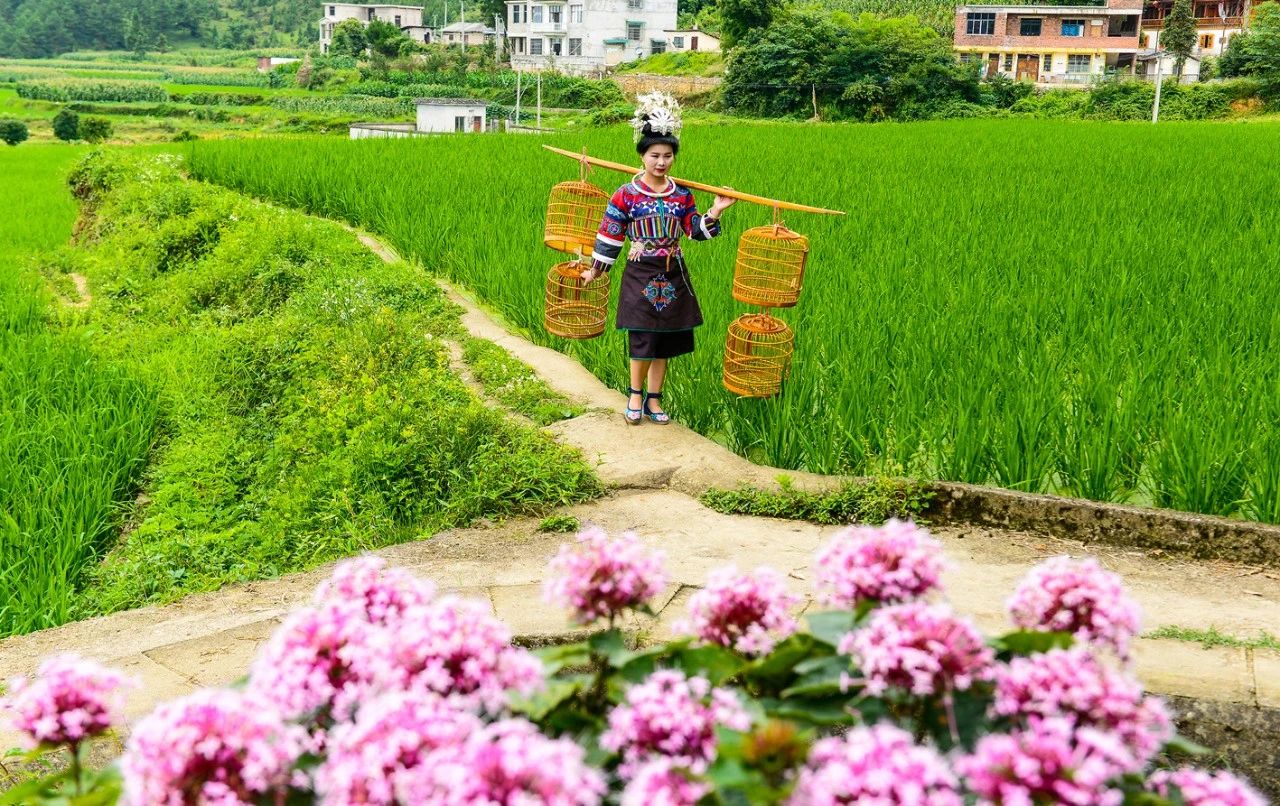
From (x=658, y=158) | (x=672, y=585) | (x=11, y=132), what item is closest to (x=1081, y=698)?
(x=672, y=585)

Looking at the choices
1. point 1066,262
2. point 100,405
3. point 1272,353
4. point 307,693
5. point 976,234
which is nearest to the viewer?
point 307,693

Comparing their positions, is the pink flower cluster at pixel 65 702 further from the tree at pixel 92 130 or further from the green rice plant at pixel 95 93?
the green rice plant at pixel 95 93

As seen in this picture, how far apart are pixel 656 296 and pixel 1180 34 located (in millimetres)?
35161

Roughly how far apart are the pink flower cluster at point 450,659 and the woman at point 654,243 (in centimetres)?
331

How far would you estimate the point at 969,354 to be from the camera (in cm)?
472

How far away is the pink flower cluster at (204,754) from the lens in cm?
110

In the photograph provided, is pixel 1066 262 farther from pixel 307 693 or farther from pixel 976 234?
pixel 307 693

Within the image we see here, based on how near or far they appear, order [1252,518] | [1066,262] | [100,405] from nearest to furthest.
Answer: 1. [1252,518]
2. [100,405]
3. [1066,262]

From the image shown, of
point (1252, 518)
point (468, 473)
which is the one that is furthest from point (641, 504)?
point (1252, 518)

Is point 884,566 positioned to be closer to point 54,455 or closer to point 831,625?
point 831,625

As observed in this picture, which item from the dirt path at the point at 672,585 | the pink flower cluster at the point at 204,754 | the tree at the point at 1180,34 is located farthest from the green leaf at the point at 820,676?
the tree at the point at 1180,34

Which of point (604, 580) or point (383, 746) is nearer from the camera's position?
point (383, 746)

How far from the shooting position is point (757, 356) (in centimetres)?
446

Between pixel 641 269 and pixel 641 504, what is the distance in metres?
0.97
